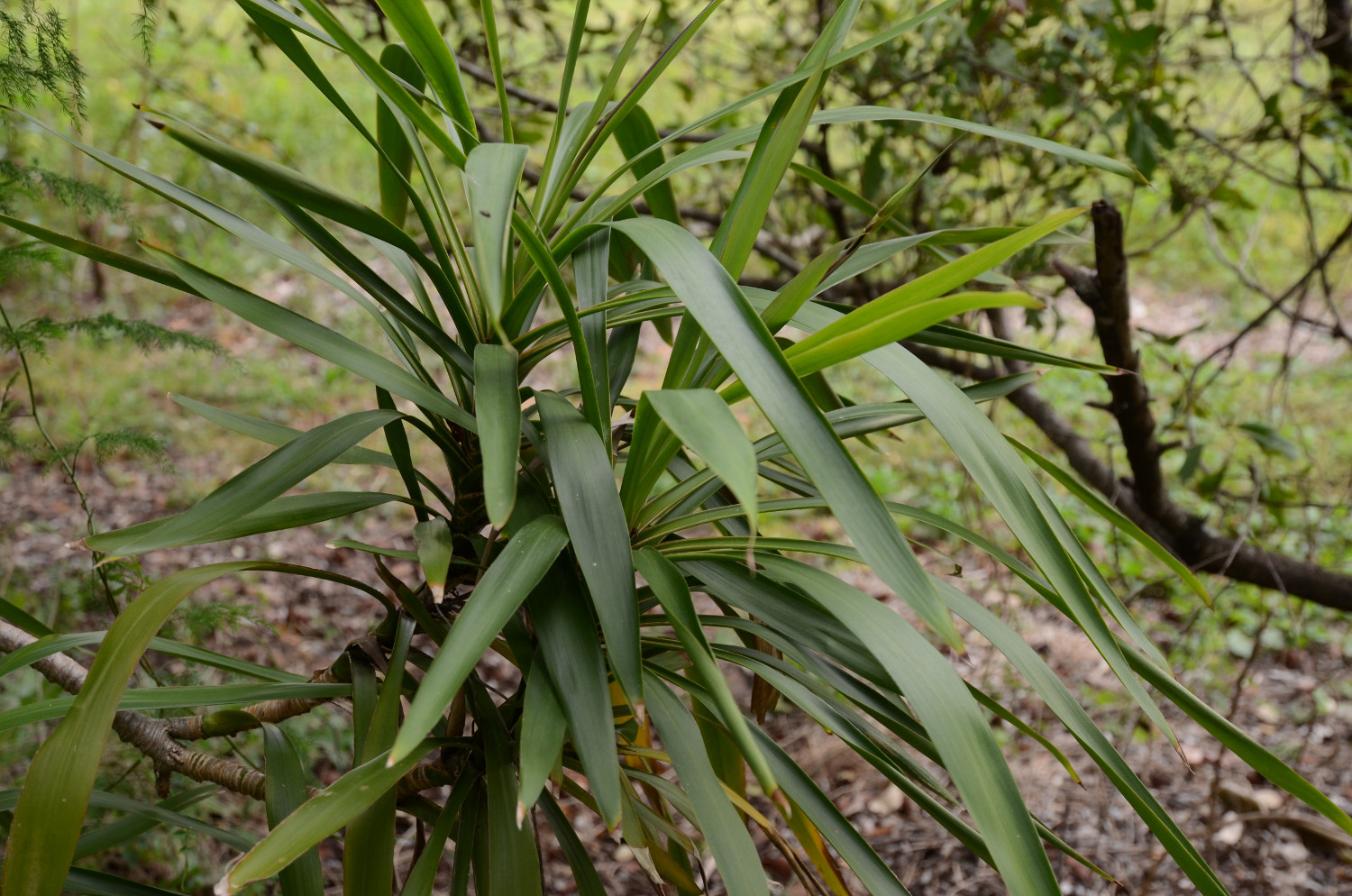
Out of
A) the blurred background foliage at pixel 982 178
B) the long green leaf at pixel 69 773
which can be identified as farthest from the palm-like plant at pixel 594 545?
the blurred background foliage at pixel 982 178

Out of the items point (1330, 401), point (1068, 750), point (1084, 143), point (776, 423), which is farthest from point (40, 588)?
point (1330, 401)

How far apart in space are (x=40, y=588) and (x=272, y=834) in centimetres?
175

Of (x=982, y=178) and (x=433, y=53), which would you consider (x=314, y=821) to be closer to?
(x=433, y=53)

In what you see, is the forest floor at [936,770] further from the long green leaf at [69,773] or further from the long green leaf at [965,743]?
the long green leaf at [965,743]

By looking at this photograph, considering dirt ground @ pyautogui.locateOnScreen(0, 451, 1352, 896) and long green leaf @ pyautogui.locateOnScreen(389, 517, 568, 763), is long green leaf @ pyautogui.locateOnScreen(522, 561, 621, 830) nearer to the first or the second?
long green leaf @ pyautogui.locateOnScreen(389, 517, 568, 763)

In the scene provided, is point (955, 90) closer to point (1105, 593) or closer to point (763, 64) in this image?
point (763, 64)

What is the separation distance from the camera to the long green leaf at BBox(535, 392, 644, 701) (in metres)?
0.54

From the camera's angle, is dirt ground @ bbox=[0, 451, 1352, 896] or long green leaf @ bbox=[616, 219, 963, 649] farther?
dirt ground @ bbox=[0, 451, 1352, 896]

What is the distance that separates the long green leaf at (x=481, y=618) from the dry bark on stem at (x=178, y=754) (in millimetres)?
272

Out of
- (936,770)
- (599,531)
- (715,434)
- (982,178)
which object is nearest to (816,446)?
(715,434)

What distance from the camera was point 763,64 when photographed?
2105mm

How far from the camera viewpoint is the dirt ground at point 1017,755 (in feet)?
5.21

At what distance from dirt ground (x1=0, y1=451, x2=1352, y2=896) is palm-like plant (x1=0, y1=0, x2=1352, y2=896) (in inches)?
27.4

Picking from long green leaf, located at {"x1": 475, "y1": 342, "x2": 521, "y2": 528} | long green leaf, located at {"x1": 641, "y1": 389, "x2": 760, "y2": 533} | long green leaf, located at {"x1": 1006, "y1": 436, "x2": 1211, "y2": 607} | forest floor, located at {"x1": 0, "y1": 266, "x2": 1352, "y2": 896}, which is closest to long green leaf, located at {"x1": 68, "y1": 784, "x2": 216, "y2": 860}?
forest floor, located at {"x1": 0, "y1": 266, "x2": 1352, "y2": 896}
